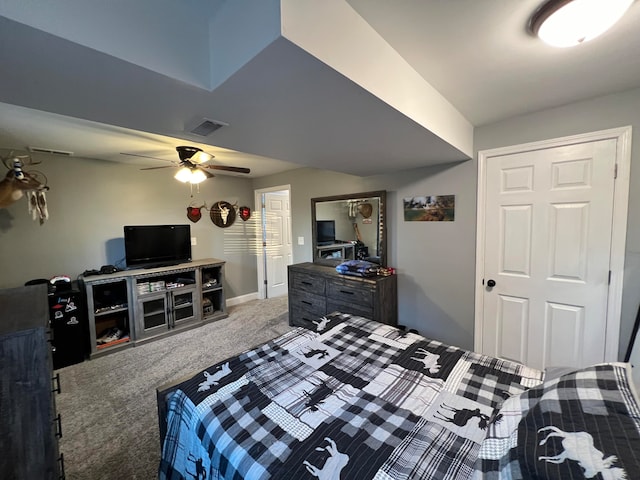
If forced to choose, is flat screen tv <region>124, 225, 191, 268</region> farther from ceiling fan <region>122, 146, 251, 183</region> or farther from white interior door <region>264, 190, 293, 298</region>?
white interior door <region>264, 190, 293, 298</region>

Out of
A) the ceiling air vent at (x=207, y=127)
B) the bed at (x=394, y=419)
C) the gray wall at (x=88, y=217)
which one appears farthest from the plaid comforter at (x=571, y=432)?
the gray wall at (x=88, y=217)

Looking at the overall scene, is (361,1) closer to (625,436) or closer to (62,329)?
(625,436)

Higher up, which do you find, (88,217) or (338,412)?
(88,217)

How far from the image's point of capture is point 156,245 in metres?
3.54

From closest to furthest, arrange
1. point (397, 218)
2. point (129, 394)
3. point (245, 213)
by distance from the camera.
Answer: point (129, 394), point (397, 218), point (245, 213)

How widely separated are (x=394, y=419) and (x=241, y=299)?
4175mm

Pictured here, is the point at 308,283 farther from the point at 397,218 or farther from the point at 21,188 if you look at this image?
the point at 21,188

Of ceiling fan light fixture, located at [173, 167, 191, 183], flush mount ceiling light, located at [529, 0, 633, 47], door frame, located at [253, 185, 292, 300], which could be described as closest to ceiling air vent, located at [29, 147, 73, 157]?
ceiling fan light fixture, located at [173, 167, 191, 183]

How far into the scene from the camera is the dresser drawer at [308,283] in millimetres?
3213

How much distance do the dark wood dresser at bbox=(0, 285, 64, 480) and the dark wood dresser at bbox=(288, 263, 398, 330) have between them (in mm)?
2169

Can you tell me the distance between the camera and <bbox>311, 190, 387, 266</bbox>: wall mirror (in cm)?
308

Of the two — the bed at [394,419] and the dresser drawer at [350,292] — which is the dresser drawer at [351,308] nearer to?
the dresser drawer at [350,292]

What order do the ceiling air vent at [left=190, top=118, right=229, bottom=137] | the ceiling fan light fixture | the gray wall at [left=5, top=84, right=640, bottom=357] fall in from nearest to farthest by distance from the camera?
the ceiling air vent at [left=190, top=118, right=229, bottom=137] → the gray wall at [left=5, top=84, right=640, bottom=357] → the ceiling fan light fixture

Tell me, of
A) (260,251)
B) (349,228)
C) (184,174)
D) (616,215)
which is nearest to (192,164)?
(184,174)
